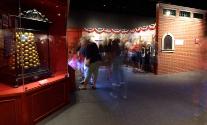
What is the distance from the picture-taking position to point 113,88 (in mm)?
7242

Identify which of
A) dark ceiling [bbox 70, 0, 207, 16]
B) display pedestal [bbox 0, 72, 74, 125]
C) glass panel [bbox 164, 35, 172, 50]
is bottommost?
display pedestal [bbox 0, 72, 74, 125]

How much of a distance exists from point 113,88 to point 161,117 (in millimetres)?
2768

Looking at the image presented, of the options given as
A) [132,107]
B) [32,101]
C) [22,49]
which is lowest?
[132,107]

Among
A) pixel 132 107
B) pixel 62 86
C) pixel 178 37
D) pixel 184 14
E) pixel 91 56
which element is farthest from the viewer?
pixel 184 14

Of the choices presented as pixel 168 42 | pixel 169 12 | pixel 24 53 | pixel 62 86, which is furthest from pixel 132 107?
pixel 169 12

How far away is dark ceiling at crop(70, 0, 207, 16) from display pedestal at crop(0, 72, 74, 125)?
8233 mm

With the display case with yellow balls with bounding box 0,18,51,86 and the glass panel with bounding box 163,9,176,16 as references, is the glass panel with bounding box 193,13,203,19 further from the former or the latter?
the display case with yellow balls with bounding box 0,18,51,86

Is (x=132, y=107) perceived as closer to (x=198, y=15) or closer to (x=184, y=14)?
(x=184, y=14)

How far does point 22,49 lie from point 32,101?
98 cm

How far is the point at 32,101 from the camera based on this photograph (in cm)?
407

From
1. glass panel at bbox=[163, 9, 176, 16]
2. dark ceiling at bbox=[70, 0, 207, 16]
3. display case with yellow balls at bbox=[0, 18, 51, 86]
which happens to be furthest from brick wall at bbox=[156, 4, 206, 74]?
display case with yellow balls at bbox=[0, 18, 51, 86]

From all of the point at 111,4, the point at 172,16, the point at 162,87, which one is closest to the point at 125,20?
the point at 111,4

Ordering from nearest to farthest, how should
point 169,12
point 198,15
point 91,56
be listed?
1. point 91,56
2. point 169,12
3. point 198,15

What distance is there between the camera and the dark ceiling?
12688mm
